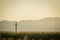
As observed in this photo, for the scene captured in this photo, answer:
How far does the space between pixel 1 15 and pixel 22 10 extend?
1.12 ft

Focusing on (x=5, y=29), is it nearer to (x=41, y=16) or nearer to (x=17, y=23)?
(x=17, y=23)

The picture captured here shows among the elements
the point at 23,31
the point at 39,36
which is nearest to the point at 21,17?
the point at 23,31

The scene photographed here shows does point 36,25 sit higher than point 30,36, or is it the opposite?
point 36,25

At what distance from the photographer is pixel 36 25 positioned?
144cm

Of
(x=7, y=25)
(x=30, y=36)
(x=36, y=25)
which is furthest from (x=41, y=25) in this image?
(x=7, y=25)

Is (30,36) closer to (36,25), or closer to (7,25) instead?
(36,25)

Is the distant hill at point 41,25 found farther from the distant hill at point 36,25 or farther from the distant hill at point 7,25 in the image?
the distant hill at point 7,25

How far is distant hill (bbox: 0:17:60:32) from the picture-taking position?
1422mm

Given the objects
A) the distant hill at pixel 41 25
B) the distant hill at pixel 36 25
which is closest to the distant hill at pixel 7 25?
the distant hill at pixel 36 25

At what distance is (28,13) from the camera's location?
154cm

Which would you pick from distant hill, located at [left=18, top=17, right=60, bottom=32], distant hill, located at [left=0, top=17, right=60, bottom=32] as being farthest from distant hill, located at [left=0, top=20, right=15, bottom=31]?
distant hill, located at [left=18, top=17, right=60, bottom=32]

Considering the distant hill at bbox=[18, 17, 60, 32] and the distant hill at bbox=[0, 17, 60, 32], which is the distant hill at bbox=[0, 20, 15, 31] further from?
the distant hill at bbox=[18, 17, 60, 32]

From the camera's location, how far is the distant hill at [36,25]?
56.0 inches

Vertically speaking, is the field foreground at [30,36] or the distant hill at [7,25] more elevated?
the distant hill at [7,25]
